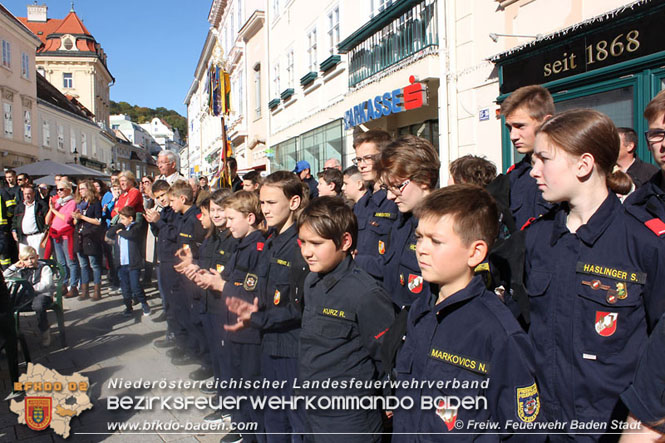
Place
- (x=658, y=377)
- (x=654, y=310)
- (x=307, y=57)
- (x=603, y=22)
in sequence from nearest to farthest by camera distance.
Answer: (x=658, y=377), (x=654, y=310), (x=603, y=22), (x=307, y=57)

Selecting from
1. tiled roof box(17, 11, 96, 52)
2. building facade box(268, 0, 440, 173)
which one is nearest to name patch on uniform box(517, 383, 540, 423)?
building facade box(268, 0, 440, 173)

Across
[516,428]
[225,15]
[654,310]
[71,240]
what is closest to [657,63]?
[654,310]

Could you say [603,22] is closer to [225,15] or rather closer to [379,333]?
[379,333]

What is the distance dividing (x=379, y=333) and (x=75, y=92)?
66.9 metres

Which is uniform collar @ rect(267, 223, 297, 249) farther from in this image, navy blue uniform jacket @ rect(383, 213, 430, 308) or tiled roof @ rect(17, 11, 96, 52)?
tiled roof @ rect(17, 11, 96, 52)

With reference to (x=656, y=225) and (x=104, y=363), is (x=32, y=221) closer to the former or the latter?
(x=104, y=363)

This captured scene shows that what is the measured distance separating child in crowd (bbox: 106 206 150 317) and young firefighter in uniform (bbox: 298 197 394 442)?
18.8 feet

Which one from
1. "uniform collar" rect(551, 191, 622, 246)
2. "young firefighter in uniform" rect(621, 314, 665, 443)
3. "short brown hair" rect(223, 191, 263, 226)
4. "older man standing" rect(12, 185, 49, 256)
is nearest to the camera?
"young firefighter in uniform" rect(621, 314, 665, 443)

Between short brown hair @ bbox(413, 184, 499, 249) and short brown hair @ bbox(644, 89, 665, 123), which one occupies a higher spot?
short brown hair @ bbox(644, 89, 665, 123)

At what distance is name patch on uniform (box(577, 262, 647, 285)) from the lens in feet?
6.12

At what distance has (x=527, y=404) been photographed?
174cm

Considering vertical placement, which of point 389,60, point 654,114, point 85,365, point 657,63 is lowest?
point 85,365

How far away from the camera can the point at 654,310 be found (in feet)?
6.08

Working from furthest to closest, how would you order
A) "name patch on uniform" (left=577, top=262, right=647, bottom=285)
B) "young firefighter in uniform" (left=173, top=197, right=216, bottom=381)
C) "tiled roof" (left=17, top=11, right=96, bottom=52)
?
"tiled roof" (left=17, top=11, right=96, bottom=52) → "young firefighter in uniform" (left=173, top=197, right=216, bottom=381) → "name patch on uniform" (left=577, top=262, right=647, bottom=285)
